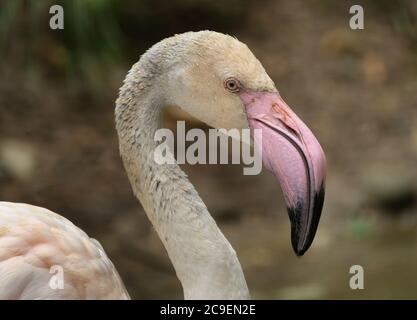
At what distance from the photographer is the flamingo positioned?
288 cm

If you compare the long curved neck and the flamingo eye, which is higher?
the flamingo eye

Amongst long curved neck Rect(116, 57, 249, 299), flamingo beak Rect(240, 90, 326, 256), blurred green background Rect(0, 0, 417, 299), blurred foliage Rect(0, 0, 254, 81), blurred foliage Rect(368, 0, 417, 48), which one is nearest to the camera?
flamingo beak Rect(240, 90, 326, 256)

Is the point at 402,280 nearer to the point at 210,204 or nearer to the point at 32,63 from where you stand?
the point at 210,204

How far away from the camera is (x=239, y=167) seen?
254 inches

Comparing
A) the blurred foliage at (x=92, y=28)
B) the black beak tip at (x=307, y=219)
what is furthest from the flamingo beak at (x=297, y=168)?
the blurred foliage at (x=92, y=28)

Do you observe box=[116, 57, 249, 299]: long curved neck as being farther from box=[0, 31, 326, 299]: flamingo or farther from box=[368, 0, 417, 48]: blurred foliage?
box=[368, 0, 417, 48]: blurred foliage

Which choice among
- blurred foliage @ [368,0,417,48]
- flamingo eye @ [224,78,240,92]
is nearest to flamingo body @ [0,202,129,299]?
flamingo eye @ [224,78,240,92]

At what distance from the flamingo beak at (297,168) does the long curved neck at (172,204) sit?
0.89 feet

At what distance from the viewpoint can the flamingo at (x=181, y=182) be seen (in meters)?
2.88

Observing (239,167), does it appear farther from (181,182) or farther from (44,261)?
(44,261)

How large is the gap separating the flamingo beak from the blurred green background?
8.30 feet

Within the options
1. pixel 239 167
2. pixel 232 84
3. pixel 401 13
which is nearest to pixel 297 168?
pixel 232 84

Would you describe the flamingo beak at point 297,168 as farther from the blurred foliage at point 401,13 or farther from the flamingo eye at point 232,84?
the blurred foliage at point 401,13
